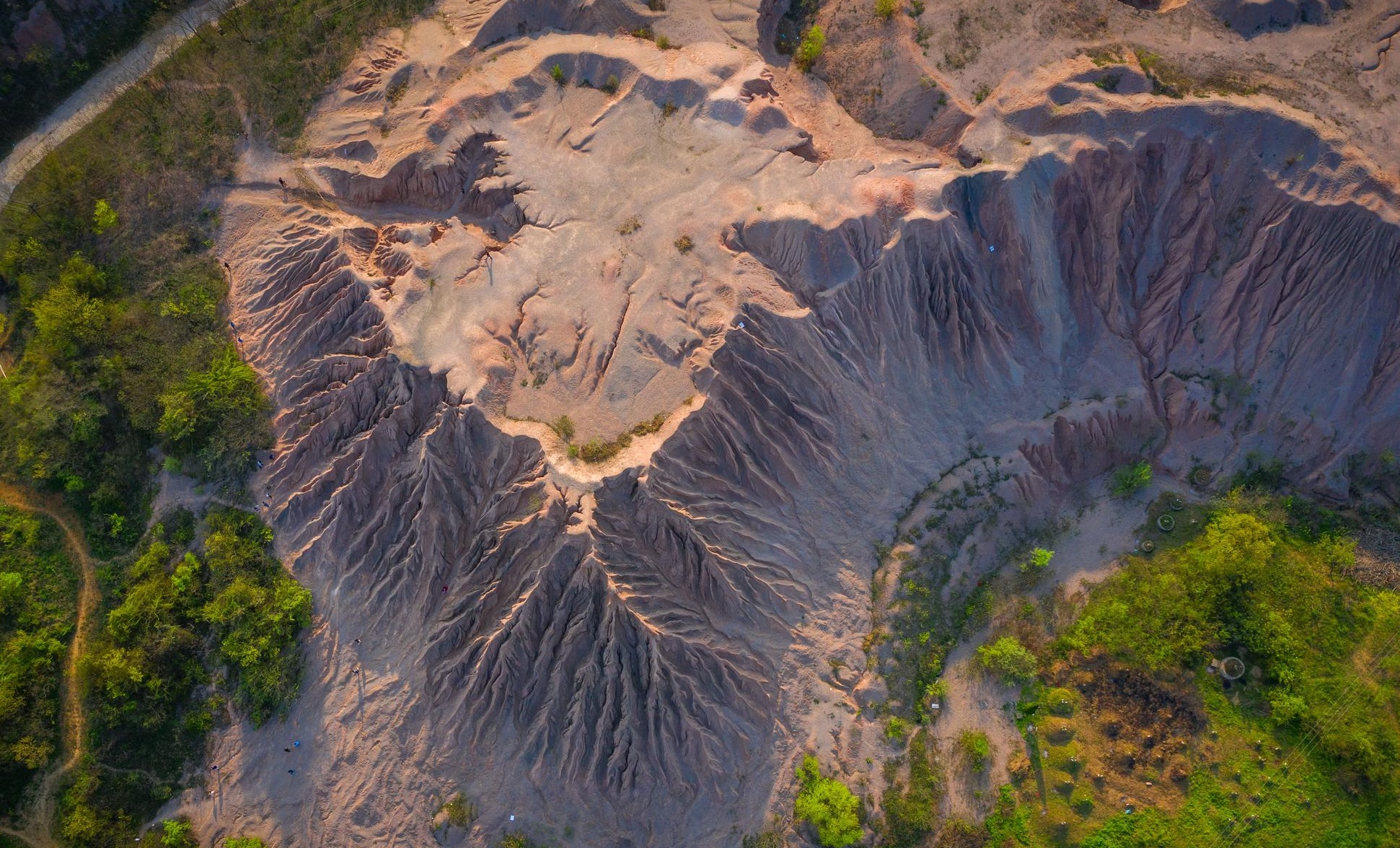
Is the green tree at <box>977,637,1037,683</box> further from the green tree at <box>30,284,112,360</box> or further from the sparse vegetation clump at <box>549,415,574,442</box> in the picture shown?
the green tree at <box>30,284,112,360</box>

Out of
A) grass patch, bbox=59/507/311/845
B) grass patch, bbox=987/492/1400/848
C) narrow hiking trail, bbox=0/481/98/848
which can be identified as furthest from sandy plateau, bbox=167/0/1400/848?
narrow hiking trail, bbox=0/481/98/848

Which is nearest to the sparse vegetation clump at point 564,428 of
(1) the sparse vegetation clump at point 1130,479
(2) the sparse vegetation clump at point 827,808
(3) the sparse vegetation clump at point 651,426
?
(3) the sparse vegetation clump at point 651,426

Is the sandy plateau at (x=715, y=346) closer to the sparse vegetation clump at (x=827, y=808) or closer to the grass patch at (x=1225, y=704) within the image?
the sparse vegetation clump at (x=827, y=808)

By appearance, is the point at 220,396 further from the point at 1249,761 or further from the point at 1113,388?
the point at 1249,761

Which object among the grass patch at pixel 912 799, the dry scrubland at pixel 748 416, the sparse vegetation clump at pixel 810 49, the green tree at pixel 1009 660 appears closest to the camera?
the dry scrubland at pixel 748 416

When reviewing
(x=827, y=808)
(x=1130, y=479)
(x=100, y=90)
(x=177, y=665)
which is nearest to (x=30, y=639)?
(x=177, y=665)

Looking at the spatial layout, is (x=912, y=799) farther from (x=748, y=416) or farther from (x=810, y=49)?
(x=810, y=49)
